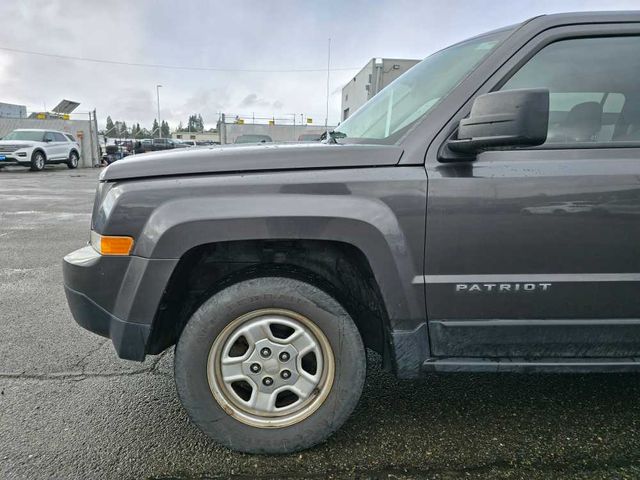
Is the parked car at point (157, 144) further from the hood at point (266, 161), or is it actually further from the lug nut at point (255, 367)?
the lug nut at point (255, 367)

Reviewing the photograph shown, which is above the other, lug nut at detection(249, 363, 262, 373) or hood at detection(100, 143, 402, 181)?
hood at detection(100, 143, 402, 181)

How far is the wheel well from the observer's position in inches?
75.2

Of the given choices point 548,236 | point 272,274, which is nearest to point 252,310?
point 272,274

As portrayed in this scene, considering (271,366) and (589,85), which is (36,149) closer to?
(271,366)

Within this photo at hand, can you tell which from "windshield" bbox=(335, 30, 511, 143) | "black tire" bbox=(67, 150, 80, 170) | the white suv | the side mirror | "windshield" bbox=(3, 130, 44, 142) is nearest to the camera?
the side mirror

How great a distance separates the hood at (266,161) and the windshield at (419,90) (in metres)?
0.22

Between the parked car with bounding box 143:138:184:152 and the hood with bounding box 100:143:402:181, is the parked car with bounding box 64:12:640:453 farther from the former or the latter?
the parked car with bounding box 143:138:184:152

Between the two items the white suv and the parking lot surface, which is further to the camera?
the white suv

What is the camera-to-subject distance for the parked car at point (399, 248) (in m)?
1.77

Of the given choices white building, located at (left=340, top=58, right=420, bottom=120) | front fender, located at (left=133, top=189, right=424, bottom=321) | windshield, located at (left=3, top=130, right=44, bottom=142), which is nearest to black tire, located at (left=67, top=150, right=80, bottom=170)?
windshield, located at (left=3, top=130, right=44, bottom=142)

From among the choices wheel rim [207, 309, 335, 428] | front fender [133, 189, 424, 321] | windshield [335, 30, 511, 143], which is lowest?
wheel rim [207, 309, 335, 428]

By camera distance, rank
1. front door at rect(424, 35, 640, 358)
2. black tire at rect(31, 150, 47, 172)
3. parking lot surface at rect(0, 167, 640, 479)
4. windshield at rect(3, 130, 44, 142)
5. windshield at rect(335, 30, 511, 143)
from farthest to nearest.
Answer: windshield at rect(3, 130, 44, 142), black tire at rect(31, 150, 47, 172), windshield at rect(335, 30, 511, 143), parking lot surface at rect(0, 167, 640, 479), front door at rect(424, 35, 640, 358)

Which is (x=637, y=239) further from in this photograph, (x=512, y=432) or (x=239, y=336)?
(x=239, y=336)

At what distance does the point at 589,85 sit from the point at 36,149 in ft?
71.2
